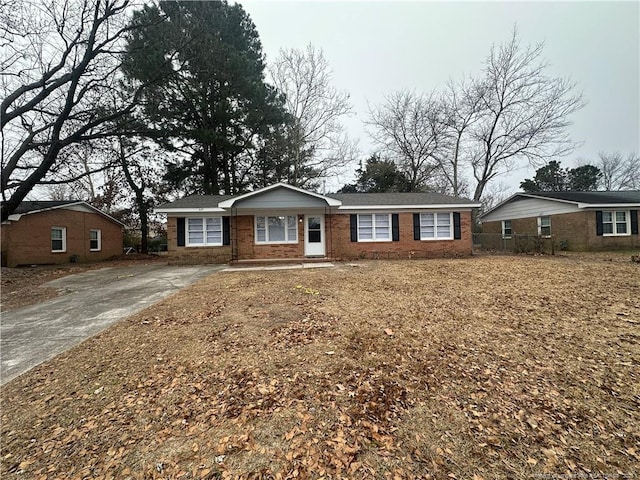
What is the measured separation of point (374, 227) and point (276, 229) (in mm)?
5075

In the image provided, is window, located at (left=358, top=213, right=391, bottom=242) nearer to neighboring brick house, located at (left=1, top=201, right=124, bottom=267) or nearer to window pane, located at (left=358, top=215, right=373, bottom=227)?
window pane, located at (left=358, top=215, right=373, bottom=227)

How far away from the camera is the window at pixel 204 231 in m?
13.9

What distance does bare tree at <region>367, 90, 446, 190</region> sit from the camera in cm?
2441

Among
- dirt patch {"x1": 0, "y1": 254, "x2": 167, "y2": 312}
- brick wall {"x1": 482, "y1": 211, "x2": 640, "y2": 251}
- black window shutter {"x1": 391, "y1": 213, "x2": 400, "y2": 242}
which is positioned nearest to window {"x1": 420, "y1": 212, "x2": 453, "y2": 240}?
black window shutter {"x1": 391, "y1": 213, "x2": 400, "y2": 242}

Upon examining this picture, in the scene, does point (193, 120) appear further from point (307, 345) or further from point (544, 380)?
point (544, 380)

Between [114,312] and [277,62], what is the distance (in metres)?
A: 23.0

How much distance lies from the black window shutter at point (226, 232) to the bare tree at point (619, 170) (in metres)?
47.9

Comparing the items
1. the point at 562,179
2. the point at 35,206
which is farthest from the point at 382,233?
the point at 562,179

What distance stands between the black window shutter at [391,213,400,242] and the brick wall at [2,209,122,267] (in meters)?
19.8

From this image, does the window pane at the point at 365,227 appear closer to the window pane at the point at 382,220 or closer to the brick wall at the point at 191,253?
the window pane at the point at 382,220

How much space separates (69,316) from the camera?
234 inches

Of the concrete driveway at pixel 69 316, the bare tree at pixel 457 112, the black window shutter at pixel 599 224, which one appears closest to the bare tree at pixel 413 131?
the bare tree at pixel 457 112

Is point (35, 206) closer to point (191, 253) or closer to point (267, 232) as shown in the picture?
point (191, 253)

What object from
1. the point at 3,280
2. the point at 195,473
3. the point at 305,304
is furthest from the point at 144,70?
the point at 195,473
